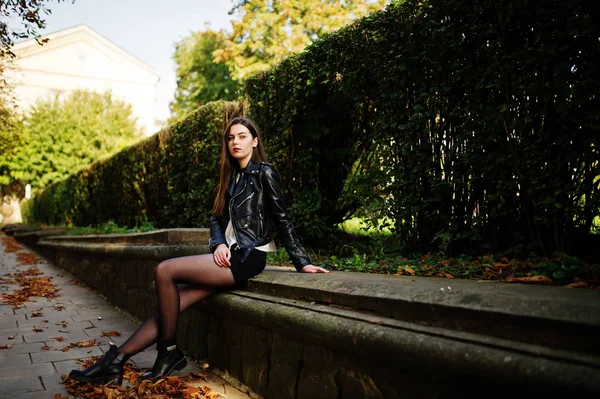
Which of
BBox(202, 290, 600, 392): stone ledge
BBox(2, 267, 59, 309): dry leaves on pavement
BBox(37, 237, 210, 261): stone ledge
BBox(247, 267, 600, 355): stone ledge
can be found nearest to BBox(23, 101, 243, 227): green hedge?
BBox(37, 237, 210, 261): stone ledge

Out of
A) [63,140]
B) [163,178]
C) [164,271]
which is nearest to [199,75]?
[63,140]

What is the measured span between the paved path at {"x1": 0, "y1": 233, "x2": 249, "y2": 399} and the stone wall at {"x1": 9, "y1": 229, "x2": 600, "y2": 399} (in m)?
0.42

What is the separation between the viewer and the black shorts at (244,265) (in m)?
3.16

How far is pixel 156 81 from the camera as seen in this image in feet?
123

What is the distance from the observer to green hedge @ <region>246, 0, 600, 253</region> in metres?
2.70

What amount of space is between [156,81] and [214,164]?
33.5 m

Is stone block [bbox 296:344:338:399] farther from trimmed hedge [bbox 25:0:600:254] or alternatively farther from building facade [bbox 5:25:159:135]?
building facade [bbox 5:25:159:135]

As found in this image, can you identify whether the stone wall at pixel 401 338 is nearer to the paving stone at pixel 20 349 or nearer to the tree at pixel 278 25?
the paving stone at pixel 20 349

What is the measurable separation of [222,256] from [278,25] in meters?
19.4

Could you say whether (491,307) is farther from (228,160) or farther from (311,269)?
(228,160)

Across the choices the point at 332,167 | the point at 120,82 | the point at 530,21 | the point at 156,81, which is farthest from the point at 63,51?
the point at 530,21

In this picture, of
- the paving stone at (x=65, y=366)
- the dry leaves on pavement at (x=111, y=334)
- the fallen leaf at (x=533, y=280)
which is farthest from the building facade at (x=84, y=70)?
the fallen leaf at (x=533, y=280)

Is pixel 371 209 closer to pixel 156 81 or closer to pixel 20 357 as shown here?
pixel 20 357

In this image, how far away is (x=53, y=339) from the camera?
4.43 metres
